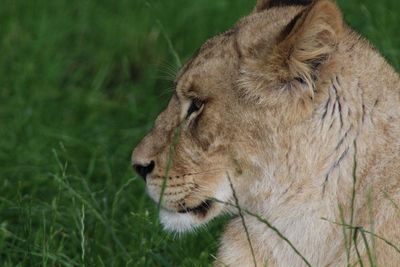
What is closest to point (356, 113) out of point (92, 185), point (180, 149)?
point (180, 149)

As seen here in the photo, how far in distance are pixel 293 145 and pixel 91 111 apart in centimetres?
219

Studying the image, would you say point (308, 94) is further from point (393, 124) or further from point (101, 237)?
point (101, 237)

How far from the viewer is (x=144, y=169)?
304 centimetres

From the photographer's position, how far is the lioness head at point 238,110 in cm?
279

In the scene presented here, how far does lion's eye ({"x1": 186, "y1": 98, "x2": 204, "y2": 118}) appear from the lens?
2.96 meters

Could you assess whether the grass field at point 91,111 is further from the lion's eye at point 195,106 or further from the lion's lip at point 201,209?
the lion's eye at point 195,106

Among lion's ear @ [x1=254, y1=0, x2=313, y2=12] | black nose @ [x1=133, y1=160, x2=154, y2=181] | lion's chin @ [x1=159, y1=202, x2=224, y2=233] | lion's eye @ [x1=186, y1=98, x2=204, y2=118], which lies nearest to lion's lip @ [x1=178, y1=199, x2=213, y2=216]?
lion's chin @ [x1=159, y1=202, x2=224, y2=233]

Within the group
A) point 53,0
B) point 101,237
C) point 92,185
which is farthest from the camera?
point 53,0

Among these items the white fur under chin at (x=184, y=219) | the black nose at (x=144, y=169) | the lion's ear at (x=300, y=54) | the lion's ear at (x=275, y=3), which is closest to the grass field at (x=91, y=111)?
the white fur under chin at (x=184, y=219)

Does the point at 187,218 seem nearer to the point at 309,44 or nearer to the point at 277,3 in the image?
the point at 309,44

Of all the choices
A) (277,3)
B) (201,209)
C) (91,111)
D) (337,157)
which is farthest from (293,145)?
(91,111)

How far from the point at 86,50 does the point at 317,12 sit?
9.24 feet

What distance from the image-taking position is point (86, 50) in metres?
5.36

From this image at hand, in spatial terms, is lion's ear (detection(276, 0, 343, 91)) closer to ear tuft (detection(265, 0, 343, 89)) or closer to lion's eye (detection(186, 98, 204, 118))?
ear tuft (detection(265, 0, 343, 89))
